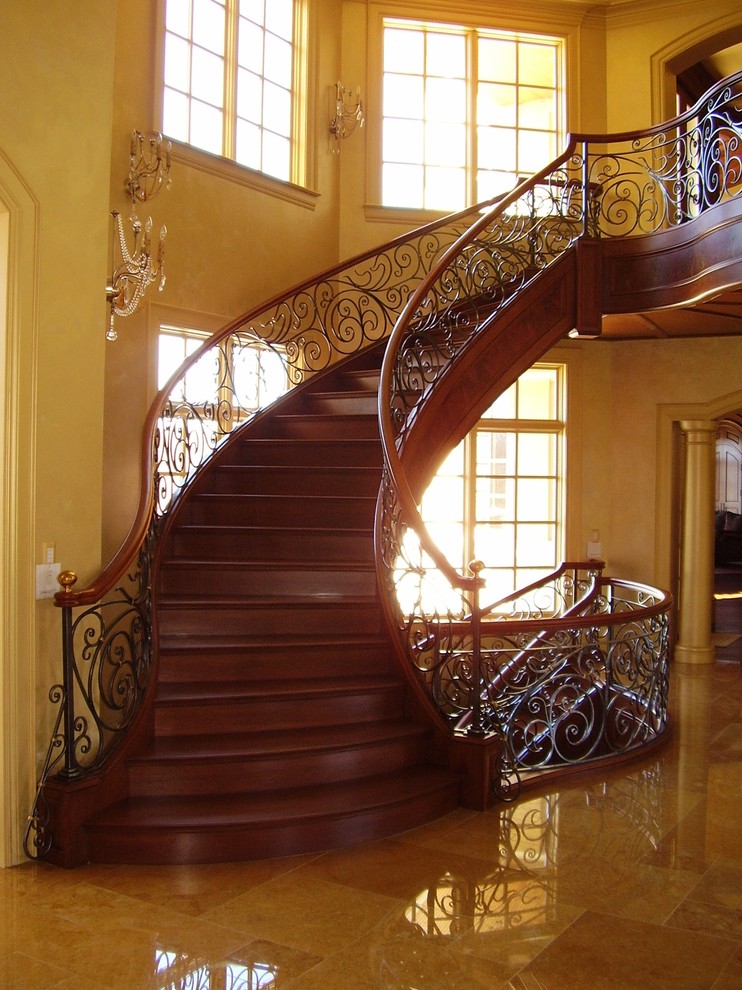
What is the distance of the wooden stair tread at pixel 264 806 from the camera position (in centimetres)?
400

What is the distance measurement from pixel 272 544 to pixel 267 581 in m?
0.41

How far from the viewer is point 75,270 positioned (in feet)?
14.0

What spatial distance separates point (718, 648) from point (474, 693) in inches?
228

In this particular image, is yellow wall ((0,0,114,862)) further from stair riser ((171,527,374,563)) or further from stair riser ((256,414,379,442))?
stair riser ((256,414,379,442))

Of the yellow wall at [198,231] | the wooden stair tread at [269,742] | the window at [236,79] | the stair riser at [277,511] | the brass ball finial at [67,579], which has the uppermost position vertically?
the window at [236,79]

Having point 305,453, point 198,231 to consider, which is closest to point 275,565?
point 305,453

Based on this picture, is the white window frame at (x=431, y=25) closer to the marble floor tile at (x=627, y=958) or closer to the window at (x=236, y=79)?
the window at (x=236, y=79)

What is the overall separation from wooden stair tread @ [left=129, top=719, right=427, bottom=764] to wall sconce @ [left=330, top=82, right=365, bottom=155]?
5.59 metres

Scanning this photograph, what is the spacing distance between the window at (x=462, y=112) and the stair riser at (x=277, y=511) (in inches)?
154

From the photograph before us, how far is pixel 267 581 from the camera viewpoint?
5.40 meters

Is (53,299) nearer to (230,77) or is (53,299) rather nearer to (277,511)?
(277,511)

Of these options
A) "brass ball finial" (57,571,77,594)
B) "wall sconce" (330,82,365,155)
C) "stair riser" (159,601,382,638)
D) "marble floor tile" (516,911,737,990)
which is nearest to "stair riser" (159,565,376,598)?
"stair riser" (159,601,382,638)

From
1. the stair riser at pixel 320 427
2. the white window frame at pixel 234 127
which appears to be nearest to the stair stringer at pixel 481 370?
the stair riser at pixel 320 427

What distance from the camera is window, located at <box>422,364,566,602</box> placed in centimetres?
906
